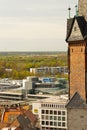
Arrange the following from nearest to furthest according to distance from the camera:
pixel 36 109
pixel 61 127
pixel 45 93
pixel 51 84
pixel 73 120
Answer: pixel 73 120, pixel 61 127, pixel 36 109, pixel 45 93, pixel 51 84

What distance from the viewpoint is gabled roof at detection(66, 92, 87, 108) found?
25.1 metres

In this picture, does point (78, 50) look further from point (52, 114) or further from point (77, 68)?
point (52, 114)

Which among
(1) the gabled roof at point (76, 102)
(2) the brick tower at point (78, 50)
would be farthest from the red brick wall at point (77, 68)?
(1) the gabled roof at point (76, 102)

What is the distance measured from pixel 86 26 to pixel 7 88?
384ft

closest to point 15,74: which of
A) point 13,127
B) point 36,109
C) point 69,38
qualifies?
point 36,109

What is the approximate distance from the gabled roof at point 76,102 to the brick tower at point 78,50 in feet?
0.87

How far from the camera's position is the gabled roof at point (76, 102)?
25.1m

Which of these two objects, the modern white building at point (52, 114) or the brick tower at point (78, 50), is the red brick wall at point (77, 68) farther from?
the modern white building at point (52, 114)

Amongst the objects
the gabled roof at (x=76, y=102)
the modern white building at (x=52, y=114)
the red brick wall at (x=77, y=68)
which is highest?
the red brick wall at (x=77, y=68)

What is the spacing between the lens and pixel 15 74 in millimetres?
182250

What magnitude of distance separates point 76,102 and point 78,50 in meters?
3.61

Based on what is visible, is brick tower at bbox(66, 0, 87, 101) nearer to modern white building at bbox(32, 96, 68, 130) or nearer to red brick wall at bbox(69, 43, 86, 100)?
red brick wall at bbox(69, 43, 86, 100)

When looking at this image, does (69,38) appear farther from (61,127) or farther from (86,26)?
(61,127)

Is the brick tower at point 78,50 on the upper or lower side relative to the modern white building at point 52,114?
upper
